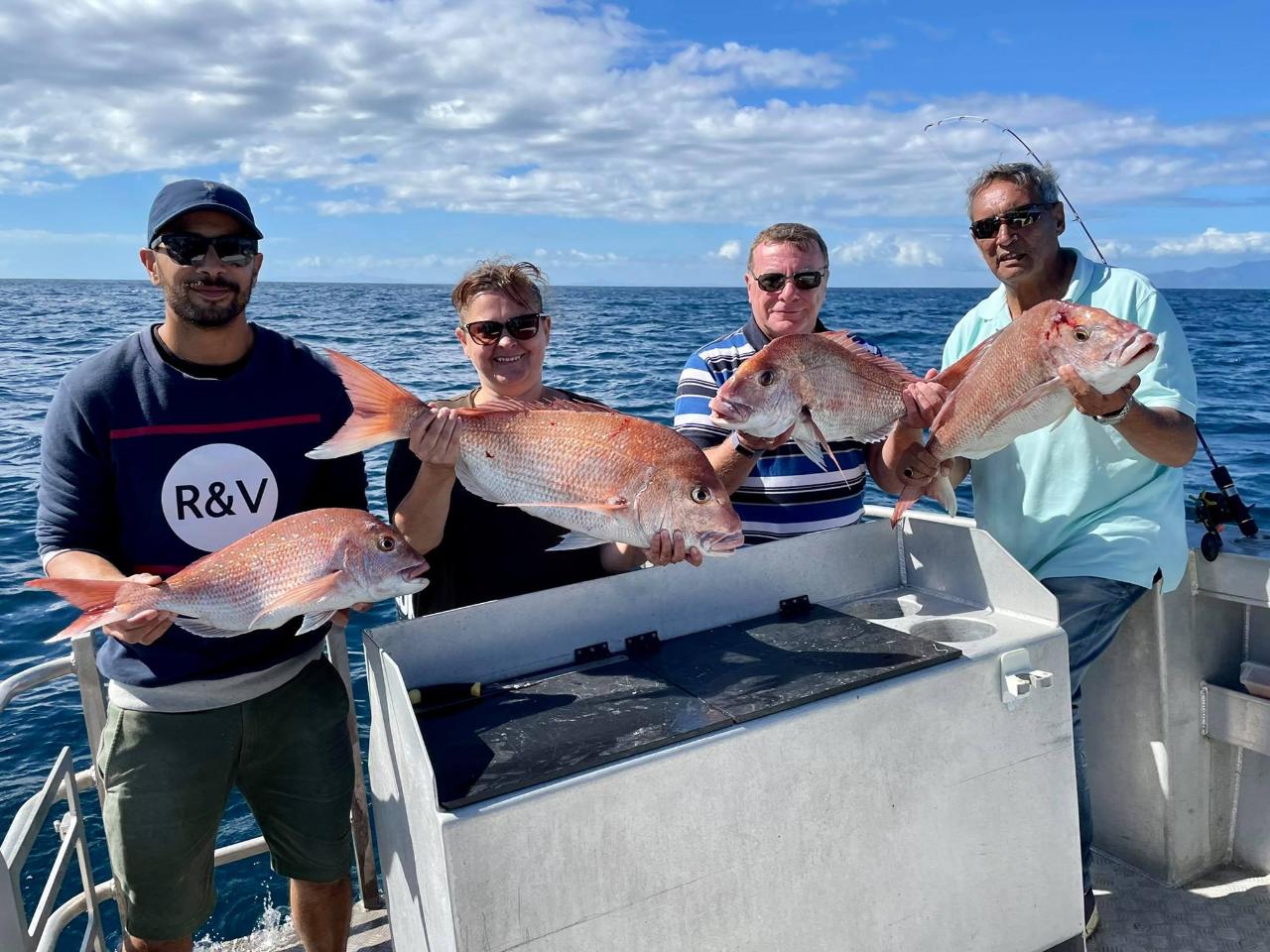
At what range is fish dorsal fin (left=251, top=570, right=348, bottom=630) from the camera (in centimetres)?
234

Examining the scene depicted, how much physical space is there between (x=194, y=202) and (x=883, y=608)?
7.82ft

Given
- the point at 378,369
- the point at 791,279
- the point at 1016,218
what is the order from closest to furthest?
the point at 1016,218
the point at 791,279
the point at 378,369

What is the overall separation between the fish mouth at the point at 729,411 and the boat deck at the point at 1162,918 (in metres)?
2.11

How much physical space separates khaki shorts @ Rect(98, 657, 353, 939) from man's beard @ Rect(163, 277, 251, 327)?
110 cm

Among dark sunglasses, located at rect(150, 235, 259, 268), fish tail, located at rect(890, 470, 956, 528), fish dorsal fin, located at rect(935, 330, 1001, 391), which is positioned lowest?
fish tail, located at rect(890, 470, 956, 528)

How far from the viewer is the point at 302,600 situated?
2338 millimetres

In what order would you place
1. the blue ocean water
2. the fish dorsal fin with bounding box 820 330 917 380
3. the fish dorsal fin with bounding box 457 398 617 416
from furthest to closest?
1. the blue ocean water
2. the fish dorsal fin with bounding box 820 330 917 380
3. the fish dorsal fin with bounding box 457 398 617 416

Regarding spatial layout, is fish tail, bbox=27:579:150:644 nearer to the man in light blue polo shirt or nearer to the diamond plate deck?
the man in light blue polo shirt

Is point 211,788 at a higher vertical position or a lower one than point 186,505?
lower

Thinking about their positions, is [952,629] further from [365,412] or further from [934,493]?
[365,412]

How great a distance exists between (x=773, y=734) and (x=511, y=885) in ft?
2.14

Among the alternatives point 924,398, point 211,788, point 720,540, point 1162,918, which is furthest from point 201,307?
point 1162,918

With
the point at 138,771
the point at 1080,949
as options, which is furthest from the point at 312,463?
the point at 1080,949

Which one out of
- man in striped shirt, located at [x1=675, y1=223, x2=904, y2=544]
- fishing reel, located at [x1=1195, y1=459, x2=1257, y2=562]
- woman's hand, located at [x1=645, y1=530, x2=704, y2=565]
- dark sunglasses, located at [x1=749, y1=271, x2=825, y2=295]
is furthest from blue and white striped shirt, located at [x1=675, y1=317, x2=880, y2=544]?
fishing reel, located at [x1=1195, y1=459, x2=1257, y2=562]
